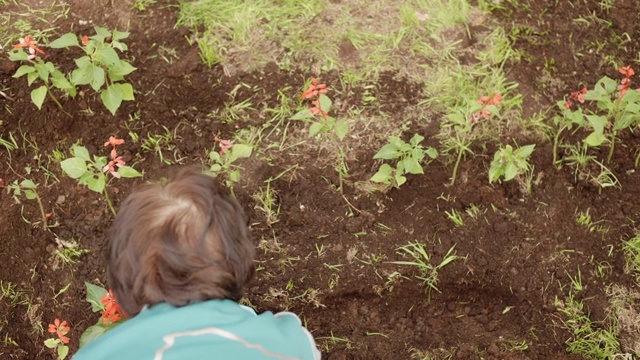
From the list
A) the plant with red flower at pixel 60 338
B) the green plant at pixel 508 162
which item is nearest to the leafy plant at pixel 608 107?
the green plant at pixel 508 162

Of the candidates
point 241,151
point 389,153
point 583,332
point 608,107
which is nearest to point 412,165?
point 389,153

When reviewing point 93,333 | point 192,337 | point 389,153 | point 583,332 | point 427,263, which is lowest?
point 583,332

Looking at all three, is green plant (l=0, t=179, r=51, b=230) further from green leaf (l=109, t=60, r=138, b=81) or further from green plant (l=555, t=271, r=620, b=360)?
green plant (l=555, t=271, r=620, b=360)

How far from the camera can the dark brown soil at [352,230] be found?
2.45 meters

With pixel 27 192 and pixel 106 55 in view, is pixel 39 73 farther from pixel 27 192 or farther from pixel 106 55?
pixel 27 192

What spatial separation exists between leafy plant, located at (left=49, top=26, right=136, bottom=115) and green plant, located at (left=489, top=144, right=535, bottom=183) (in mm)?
1338

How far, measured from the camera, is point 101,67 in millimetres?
2617

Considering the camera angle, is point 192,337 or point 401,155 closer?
point 192,337

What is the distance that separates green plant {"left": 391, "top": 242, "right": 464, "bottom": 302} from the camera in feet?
8.14

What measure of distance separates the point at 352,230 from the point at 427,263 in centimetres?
30

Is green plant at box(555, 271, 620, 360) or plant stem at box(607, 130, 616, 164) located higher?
plant stem at box(607, 130, 616, 164)

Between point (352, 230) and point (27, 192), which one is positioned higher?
point (27, 192)

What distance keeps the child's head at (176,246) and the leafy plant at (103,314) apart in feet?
0.91

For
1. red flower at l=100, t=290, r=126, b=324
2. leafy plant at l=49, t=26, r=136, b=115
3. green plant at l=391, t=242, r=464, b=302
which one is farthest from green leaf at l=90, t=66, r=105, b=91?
green plant at l=391, t=242, r=464, b=302
